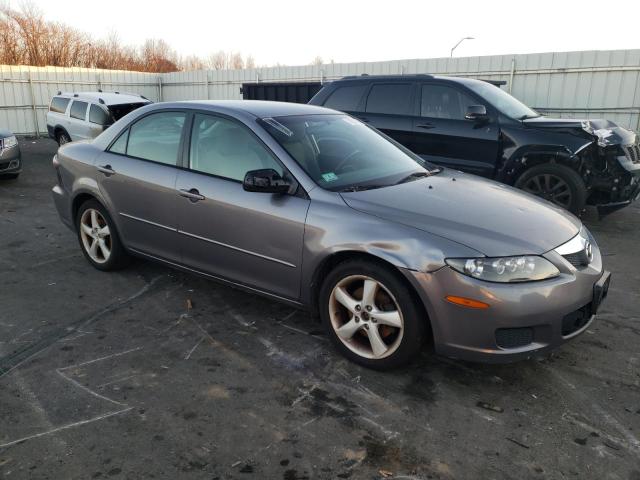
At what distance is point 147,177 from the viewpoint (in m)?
4.18

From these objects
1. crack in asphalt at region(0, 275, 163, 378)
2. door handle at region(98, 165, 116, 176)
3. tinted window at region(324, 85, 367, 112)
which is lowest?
crack in asphalt at region(0, 275, 163, 378)

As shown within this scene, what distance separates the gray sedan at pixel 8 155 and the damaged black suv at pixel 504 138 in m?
5.98

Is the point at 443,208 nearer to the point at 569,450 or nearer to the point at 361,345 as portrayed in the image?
the point at 361,345

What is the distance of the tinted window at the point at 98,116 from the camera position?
41.2 ft

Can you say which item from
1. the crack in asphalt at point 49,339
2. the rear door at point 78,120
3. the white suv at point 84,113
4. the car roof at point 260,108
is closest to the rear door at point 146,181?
the car roof at point 260,108

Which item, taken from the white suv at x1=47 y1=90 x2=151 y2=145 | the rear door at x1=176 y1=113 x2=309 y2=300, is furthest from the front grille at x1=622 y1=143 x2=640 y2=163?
the white suv at x1=47 y1=90 x2=151 y2=145

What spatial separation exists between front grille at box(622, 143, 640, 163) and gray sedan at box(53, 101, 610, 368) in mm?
3495

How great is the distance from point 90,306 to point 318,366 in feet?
6.79

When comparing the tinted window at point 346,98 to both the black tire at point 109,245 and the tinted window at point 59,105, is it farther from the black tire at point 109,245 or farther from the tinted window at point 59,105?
the tinted window at point 59,105

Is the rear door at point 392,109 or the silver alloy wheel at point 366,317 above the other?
the rear door at point 392,109

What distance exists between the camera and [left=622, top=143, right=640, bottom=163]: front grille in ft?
21.2

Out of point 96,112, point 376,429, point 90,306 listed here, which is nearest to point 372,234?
point 376,429

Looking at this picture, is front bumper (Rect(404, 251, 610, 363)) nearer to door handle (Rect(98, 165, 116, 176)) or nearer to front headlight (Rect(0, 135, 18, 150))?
door handle (Rect(98, 165, 116, 176))

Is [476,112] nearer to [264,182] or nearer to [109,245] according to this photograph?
[264,182]
